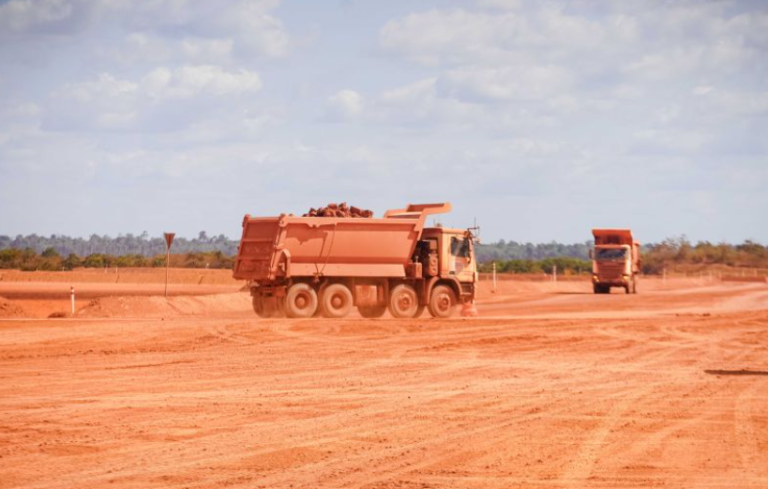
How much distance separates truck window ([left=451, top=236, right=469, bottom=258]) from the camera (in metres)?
34.6

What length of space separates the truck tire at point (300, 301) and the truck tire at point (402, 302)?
251 centimetres

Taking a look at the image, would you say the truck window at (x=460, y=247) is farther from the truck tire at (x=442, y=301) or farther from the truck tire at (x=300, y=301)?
the truck tire at (x=300, y=301)

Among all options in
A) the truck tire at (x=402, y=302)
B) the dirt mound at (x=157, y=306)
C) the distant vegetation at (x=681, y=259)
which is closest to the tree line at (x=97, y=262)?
the distant vegetation at (x=681, y=259)


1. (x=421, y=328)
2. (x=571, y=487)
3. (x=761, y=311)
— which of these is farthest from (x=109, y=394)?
(x=761, y=311)

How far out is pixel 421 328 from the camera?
29.8 metres

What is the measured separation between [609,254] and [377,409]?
4715cm

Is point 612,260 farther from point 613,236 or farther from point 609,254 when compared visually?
point 613,236

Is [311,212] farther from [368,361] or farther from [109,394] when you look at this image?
[109,394]

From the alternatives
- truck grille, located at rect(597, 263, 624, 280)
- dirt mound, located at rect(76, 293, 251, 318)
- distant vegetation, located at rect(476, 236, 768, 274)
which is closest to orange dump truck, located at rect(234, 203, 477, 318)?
dirt mound, located at rect(76, 293, 251, 318)

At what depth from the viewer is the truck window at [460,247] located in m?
34.6

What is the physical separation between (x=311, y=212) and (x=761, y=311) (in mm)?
17424

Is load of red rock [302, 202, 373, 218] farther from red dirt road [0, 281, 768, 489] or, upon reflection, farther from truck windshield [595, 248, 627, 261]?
truck windshield [595, 248, 627, 261]

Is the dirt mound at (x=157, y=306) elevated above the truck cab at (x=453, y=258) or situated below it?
below

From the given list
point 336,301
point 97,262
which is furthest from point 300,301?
point 97,262
